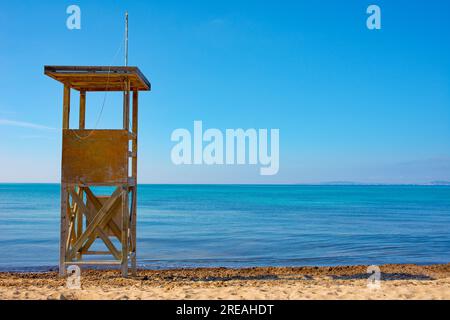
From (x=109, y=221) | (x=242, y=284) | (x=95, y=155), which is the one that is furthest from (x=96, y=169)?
(x=242, y=284)

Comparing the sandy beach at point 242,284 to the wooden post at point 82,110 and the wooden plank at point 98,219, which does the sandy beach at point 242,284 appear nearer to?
the wooden plank at point 98,219

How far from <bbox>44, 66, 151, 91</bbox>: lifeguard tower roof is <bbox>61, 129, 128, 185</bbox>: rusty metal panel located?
1.29 m

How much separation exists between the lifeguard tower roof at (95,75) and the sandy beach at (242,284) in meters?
4.82

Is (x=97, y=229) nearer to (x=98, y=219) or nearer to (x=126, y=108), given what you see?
(x=98, y=219)

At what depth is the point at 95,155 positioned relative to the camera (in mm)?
10938

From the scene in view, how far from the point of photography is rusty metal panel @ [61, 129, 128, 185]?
35.8 ft

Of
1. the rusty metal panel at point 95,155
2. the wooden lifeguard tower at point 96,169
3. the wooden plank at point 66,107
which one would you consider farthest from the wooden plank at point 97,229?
the wooden plank at point 66,107

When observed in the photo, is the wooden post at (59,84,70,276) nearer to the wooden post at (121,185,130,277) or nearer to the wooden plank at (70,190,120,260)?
the wooden plank at (70,190,120,260)

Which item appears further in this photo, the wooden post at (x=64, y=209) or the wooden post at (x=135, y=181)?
the wooden post at (x=135, y=181)

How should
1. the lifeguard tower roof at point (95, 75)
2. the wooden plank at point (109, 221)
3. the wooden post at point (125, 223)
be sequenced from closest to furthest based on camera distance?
A: the lifeguard tower roof at point (95, 75) < the wooden post at point (125, 223) < the wooden plank at point (109, 221)

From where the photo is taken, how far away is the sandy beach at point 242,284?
874 cm

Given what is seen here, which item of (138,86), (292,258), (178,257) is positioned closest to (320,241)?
(292,258)

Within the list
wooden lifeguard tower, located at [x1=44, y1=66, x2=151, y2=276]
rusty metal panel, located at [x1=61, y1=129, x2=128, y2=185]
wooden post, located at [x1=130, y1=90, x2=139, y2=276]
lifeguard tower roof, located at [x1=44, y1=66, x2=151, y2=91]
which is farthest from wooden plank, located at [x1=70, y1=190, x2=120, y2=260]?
lifeguard tower roof, located at [x1=44, y1=66, x2=151, y2=91]
